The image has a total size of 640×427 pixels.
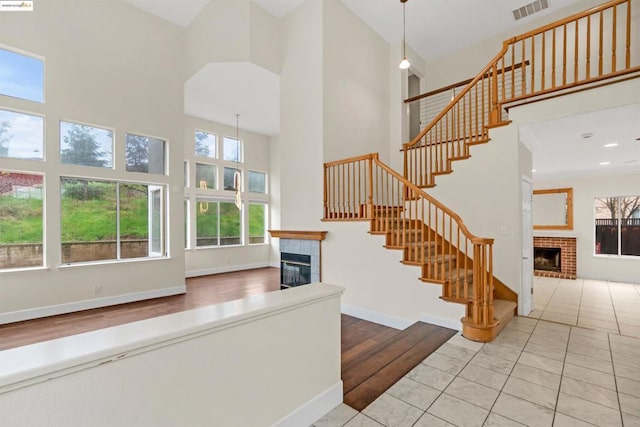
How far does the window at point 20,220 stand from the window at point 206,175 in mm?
3500

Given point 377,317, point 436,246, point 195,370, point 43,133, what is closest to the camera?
point 195,370

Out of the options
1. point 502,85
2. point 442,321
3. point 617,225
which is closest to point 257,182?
point 502,85

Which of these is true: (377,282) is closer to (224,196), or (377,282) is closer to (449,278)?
(449,278)

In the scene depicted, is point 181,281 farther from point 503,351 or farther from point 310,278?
point 503,351

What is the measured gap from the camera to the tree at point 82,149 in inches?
192

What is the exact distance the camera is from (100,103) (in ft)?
16.7

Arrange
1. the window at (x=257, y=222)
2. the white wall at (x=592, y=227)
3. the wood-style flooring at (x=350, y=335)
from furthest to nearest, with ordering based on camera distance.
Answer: the window at (x=257, y=222)
the white wall at (x=592, y=227)
the wood-style flooring at (x=350, y=335)

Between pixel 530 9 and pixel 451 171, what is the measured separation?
12.8ft

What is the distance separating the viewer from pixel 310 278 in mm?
5020

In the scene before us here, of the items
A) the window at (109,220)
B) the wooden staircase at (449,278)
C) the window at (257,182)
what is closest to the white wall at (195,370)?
the wooden staircase at (449,278)

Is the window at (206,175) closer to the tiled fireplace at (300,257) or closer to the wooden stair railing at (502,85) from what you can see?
the tiled fireplace at (300,257)

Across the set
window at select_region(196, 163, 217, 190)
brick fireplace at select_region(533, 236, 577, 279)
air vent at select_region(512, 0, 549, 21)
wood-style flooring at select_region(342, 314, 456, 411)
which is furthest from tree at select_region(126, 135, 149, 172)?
brick fireplace at select_region(533, 236, 577, 279)

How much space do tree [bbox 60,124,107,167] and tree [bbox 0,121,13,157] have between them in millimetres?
617

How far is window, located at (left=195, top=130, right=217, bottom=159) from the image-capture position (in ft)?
26.3
